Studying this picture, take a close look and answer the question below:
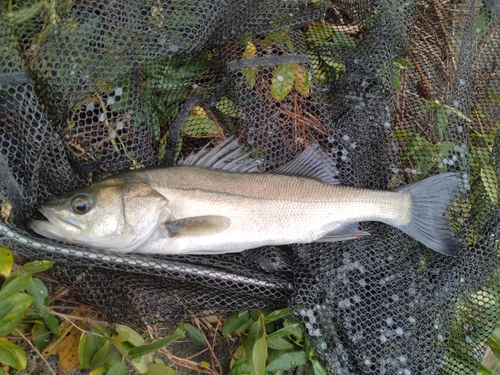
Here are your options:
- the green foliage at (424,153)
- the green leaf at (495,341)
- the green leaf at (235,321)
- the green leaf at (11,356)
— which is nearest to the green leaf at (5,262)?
the green leaf at (11,356)

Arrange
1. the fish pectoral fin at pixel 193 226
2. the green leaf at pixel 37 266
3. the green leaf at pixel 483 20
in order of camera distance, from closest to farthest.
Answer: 1. the green leaf at pixel 37 266
2. the fish pectoral fin at pixel 193 226
3. the green leaf at pixel 483 20

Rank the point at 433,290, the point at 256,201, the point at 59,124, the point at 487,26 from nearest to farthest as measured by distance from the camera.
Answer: the point at 59,124
the point at 256,201
the point at 433,290
the point at 487,26

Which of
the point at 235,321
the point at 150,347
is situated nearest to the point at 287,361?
the point at 235,321

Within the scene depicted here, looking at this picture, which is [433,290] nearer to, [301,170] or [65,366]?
[301,170]

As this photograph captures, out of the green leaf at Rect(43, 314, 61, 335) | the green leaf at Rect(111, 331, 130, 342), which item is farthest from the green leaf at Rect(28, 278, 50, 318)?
the green leaf at Rect(111, 331, 130, 342)

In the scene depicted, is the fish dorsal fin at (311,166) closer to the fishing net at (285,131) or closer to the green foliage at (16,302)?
the fishing net at (285,131)

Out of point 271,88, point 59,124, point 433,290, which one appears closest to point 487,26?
point 271,88
